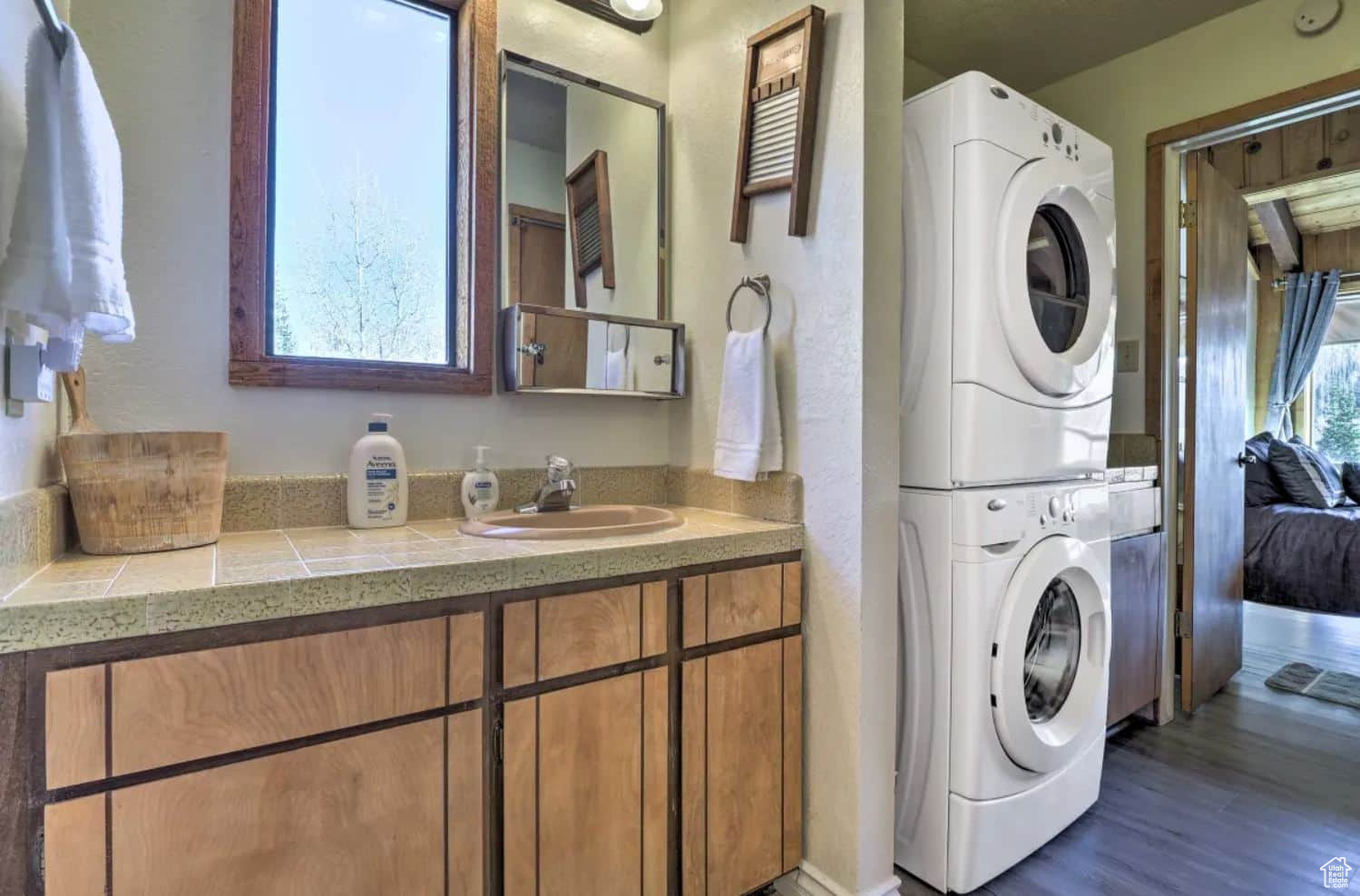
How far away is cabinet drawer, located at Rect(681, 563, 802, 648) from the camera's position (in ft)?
4.35

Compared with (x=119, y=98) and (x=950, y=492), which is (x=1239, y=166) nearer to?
(x=950, y=492)

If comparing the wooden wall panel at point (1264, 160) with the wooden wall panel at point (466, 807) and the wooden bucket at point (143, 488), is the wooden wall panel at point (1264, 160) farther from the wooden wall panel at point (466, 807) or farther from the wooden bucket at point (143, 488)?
the wooden bucket at point (143, 488)

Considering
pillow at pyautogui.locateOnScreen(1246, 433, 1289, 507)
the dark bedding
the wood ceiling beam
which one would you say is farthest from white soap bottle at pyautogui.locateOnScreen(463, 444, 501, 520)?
the wood ceiling beam

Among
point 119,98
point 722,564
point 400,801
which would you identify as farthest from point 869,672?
point 119,98

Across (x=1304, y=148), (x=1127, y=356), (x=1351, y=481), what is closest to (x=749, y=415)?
(x=1127, y=356)

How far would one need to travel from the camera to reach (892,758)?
1464 mm

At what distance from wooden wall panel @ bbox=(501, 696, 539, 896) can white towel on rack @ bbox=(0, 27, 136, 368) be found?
0.79 meters

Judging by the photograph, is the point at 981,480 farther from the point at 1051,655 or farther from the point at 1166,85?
the point at 1166,85

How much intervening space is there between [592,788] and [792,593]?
1.89ft

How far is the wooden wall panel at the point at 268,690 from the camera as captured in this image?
83cm

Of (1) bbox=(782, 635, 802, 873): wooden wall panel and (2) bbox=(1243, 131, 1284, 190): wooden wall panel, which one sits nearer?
(1) bbox=(782, 635, 802, 873): wooden wall panel

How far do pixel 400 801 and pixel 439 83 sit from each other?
1.64 m

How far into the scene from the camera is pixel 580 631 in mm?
1187

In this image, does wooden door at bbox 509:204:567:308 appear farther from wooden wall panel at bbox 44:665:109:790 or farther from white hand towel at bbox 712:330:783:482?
wooden wall panel at bbox 44:665:109:790
